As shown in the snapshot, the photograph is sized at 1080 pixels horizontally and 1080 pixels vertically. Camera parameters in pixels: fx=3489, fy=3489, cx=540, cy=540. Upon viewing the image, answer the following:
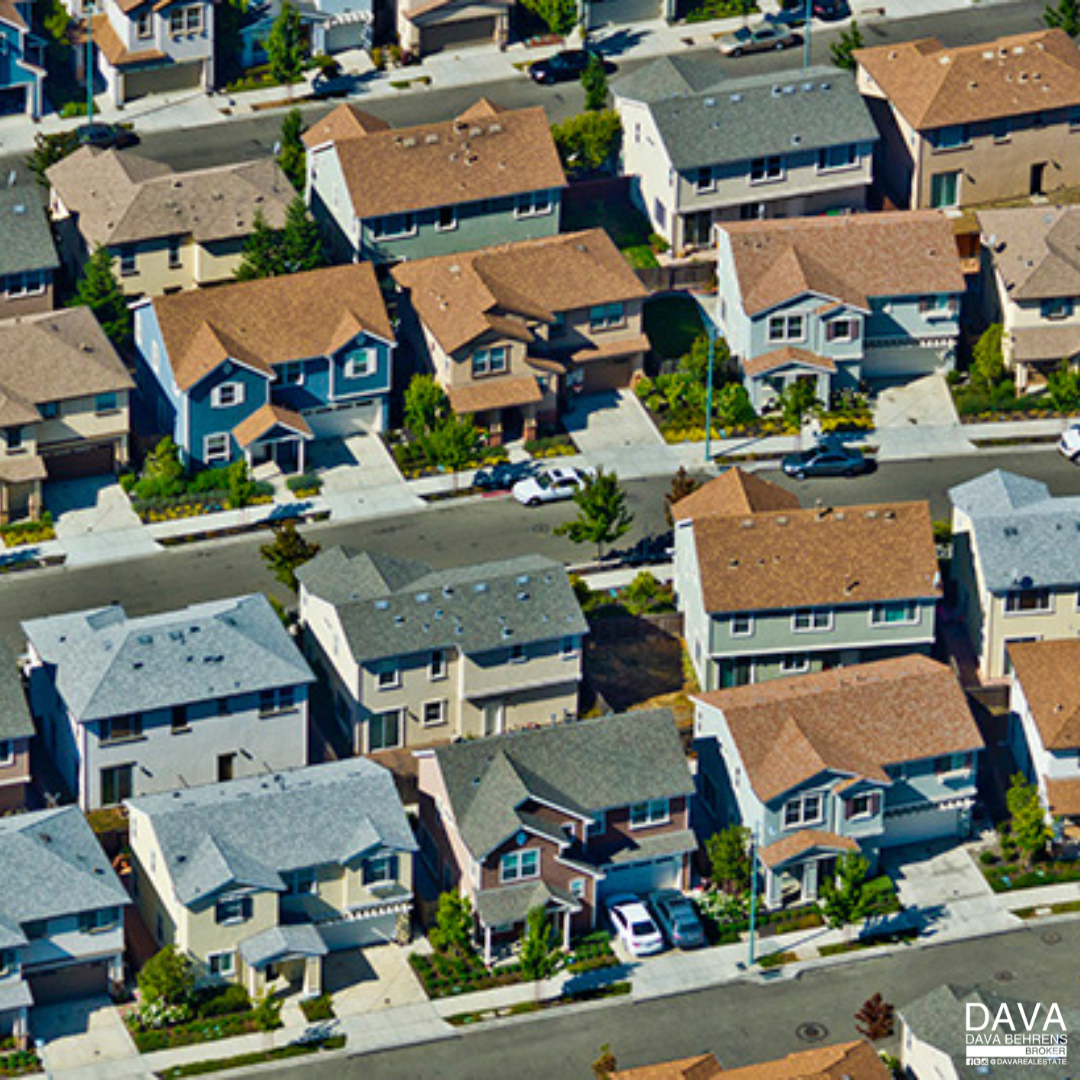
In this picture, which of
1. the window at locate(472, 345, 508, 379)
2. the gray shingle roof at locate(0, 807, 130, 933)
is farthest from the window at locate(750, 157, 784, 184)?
the gray shingle roof at locate(0, 807, 130, 933)

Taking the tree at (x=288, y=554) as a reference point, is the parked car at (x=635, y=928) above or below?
below

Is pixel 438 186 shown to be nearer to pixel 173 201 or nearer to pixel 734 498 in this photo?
pixel 173 201

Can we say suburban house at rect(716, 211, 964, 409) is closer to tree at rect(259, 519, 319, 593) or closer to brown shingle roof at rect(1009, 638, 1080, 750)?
brown shingle roof at rect(1009, 638, 1080, 750)

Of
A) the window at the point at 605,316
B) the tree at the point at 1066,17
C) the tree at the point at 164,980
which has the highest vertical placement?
the tree at the point at 1066,17

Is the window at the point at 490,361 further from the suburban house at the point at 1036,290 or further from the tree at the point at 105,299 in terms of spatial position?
the suburban house at the point at 1036,290

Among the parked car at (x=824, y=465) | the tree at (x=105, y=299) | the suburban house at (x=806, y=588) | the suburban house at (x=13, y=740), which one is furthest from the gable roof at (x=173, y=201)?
the suburban house at (x=13, y=740)

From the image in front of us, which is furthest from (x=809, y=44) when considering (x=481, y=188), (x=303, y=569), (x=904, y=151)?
(x=303, y=569)
